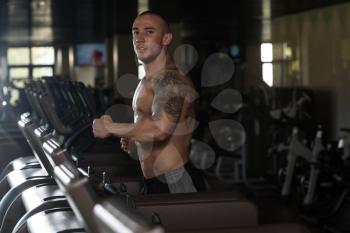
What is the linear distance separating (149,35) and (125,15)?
465 inches

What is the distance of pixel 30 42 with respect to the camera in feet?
88.1

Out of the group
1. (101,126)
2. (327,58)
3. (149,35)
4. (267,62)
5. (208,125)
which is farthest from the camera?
(267,62)

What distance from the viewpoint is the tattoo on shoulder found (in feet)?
9.12

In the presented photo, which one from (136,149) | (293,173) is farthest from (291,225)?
(293,173)

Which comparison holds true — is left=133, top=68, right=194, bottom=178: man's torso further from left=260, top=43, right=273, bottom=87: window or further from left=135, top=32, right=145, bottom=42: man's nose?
left=260, top=43, right=273, bottom=87: window

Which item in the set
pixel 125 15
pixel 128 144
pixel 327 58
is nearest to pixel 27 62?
pixel 125 15

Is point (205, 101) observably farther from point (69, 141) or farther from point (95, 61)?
point (95, 61)

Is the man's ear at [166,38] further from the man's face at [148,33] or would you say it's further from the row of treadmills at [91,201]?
the row of treadmills at [91,201]

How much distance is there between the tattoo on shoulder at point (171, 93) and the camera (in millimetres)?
2779

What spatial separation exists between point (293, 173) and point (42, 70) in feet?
66.0

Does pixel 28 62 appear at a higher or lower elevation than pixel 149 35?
lower

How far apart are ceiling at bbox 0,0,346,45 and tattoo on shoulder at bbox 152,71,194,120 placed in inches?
374

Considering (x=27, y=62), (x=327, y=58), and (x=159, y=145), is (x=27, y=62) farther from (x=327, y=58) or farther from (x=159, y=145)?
(x=159, y=145)

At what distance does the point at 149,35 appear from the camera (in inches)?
113
